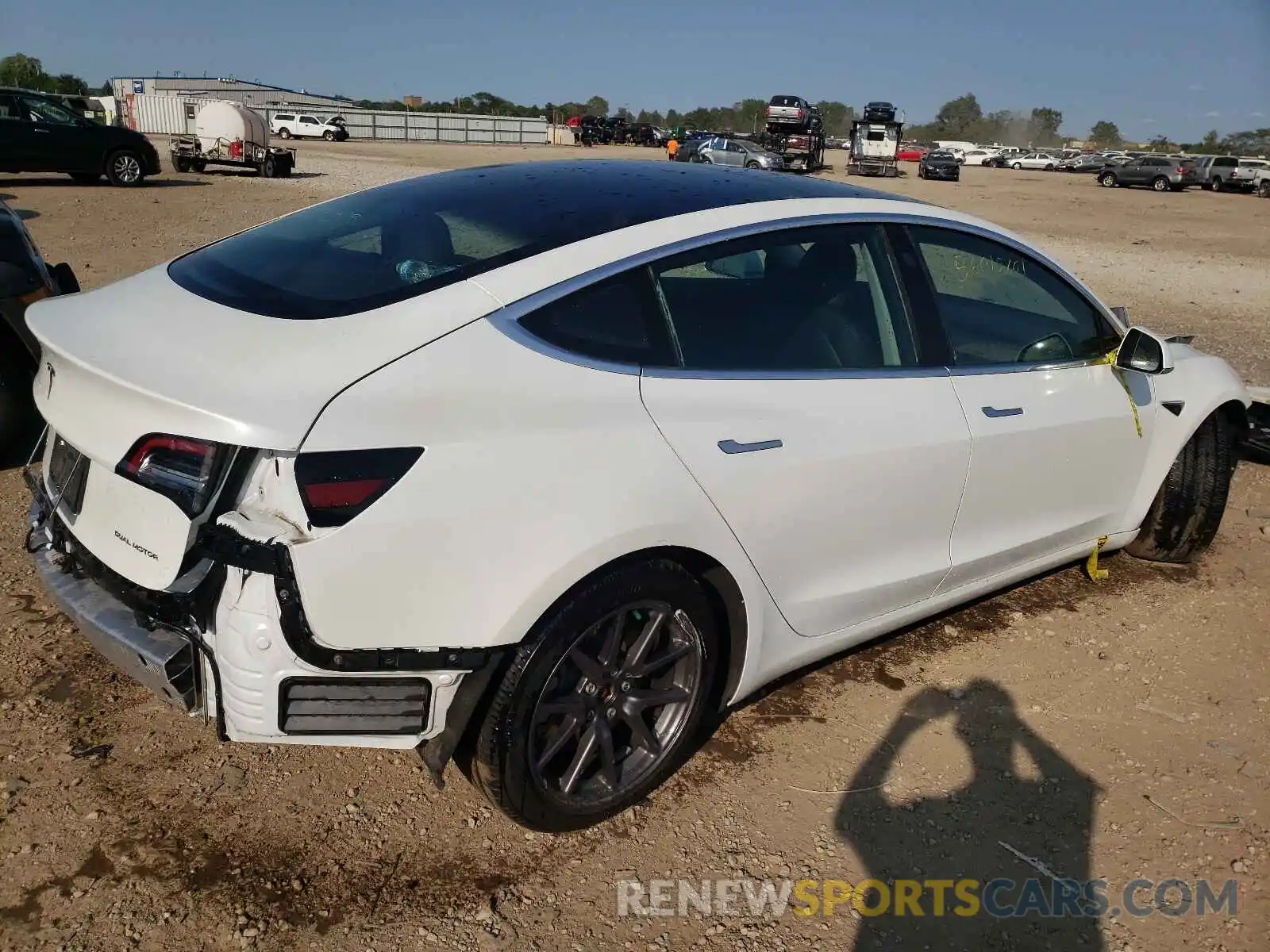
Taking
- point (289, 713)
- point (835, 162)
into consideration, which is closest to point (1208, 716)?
point (289, 713)

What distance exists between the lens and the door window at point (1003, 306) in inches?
131

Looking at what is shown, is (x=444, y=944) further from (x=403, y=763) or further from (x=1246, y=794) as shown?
(x=1246, y=794)

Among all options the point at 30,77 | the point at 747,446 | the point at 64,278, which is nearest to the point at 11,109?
the point at 64,278

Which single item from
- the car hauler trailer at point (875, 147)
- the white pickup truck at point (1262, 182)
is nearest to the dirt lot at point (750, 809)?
the car hauler trailer at point (875, 147)

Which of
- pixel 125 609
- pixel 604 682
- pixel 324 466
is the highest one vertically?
pixel 324 466

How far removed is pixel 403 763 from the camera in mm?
2904

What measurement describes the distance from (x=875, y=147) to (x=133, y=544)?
44.7m

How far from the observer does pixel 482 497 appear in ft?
7.00

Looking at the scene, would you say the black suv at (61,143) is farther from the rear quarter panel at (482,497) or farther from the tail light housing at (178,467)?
the rear quarter panel at (482,497)

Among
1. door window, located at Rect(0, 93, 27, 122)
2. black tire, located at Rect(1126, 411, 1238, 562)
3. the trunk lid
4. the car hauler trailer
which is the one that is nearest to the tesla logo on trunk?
the trunk lid

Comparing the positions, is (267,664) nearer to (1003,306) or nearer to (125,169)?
(1003,306)

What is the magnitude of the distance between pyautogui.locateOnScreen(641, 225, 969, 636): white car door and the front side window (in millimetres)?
21640

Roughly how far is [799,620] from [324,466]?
151 centimetres

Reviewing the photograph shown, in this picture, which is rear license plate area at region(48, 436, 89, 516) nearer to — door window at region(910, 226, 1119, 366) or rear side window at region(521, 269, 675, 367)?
rear side window at region(521, 269, 675, 367)
